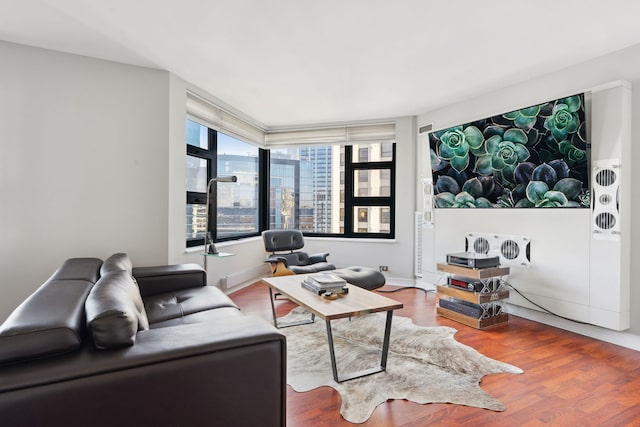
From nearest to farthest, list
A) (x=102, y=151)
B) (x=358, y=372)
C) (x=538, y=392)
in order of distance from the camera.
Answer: (x=538, y=392) < (x=358, y=372) < (x=102, y=151)

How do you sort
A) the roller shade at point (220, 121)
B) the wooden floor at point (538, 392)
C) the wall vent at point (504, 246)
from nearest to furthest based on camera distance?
the wooden floor at point (538, 392), the wall vent at point (504, 246), the roller shade at point (220, 121)

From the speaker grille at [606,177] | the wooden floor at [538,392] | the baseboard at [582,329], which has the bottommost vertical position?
the wooden floor at [538,392]

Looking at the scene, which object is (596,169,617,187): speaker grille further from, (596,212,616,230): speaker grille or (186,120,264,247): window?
(186,120,264,247): window

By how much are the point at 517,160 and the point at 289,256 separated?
111 inches

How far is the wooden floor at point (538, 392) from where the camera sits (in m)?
1.89

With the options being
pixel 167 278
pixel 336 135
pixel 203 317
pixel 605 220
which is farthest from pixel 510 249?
pixel 167 278

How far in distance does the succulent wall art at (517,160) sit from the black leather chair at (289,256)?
1.74 m

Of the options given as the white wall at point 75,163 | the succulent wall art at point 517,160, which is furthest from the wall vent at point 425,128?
the white wall at point 75,163

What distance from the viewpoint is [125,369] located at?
1198 mm

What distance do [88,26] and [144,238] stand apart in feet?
5.87

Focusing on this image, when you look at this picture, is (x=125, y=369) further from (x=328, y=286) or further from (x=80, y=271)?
(x=328, y=286)

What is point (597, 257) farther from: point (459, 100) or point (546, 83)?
point (459, 100)

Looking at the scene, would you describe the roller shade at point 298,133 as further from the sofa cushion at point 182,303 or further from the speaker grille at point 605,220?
the speaker grille at point 605,220

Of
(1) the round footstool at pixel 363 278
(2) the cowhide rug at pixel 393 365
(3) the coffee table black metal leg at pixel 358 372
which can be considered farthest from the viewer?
(1) the round footstool at pixel 363 278
